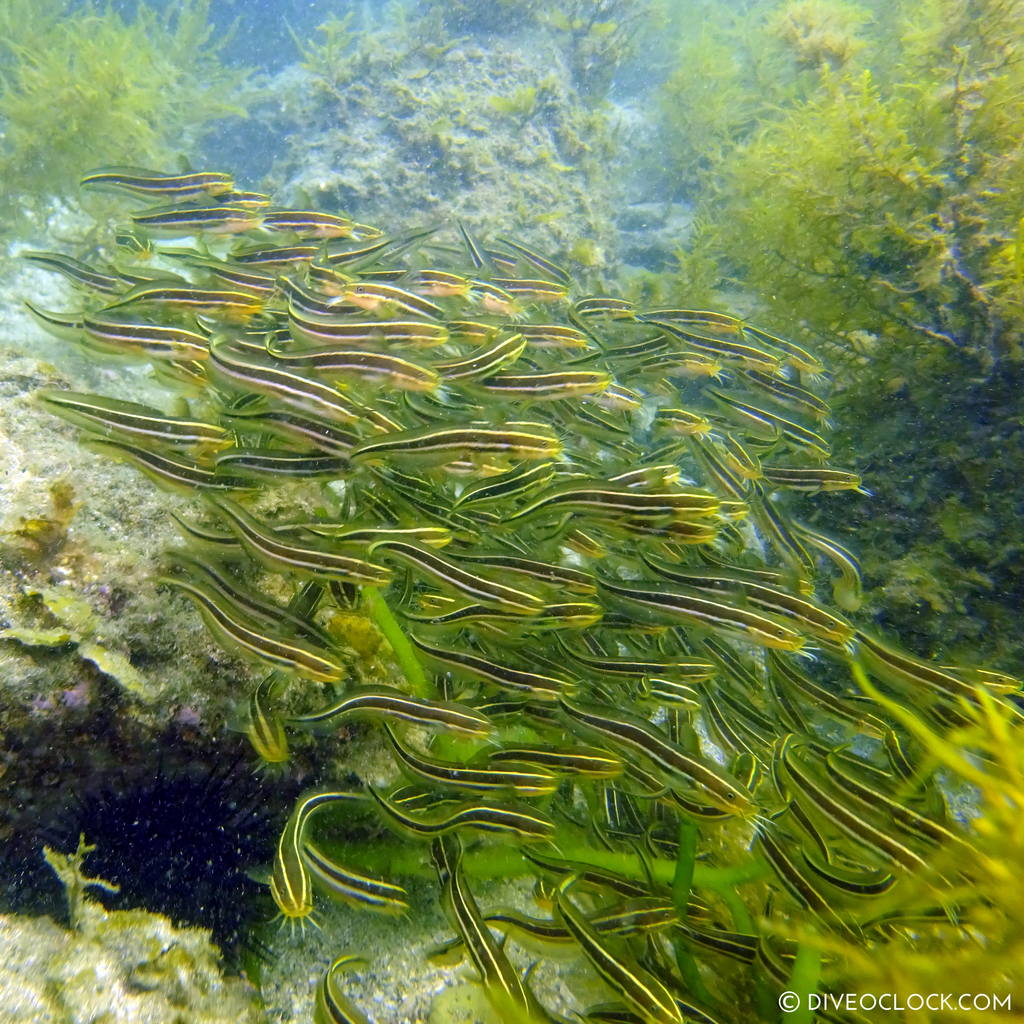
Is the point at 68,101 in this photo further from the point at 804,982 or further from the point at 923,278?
the point at 804,982

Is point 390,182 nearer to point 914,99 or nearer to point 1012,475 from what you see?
point 914,99

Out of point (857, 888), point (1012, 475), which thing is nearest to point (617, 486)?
point (857, 888)

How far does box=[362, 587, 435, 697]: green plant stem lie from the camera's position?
3.91m

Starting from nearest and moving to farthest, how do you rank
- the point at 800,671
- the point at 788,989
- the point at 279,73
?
the point at 788,989 → the point at 800,671 → the point at 279,73

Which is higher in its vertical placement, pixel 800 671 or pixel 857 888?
pixel 800 671

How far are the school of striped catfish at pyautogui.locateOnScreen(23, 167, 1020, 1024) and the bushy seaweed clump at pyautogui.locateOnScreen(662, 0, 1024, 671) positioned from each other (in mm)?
2382

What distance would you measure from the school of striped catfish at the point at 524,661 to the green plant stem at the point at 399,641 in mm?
19

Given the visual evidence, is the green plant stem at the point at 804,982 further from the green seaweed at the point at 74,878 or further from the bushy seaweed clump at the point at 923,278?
the bushy seaweed clump at the point at 923,278

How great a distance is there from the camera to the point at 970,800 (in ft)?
19.0

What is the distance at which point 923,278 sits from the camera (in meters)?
7.25

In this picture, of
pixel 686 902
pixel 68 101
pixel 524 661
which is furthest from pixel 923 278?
pixel 68 101

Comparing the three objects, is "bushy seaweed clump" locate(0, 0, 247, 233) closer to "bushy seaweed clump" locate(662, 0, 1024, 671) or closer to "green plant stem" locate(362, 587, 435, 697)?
"bushy seaweed clump" locate(662, 0, 1024, 671)

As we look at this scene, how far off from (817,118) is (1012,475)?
694 centimetres

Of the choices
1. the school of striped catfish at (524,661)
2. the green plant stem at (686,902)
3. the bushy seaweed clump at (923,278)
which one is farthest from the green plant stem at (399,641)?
the bushy seaweed clump at (923,278)
